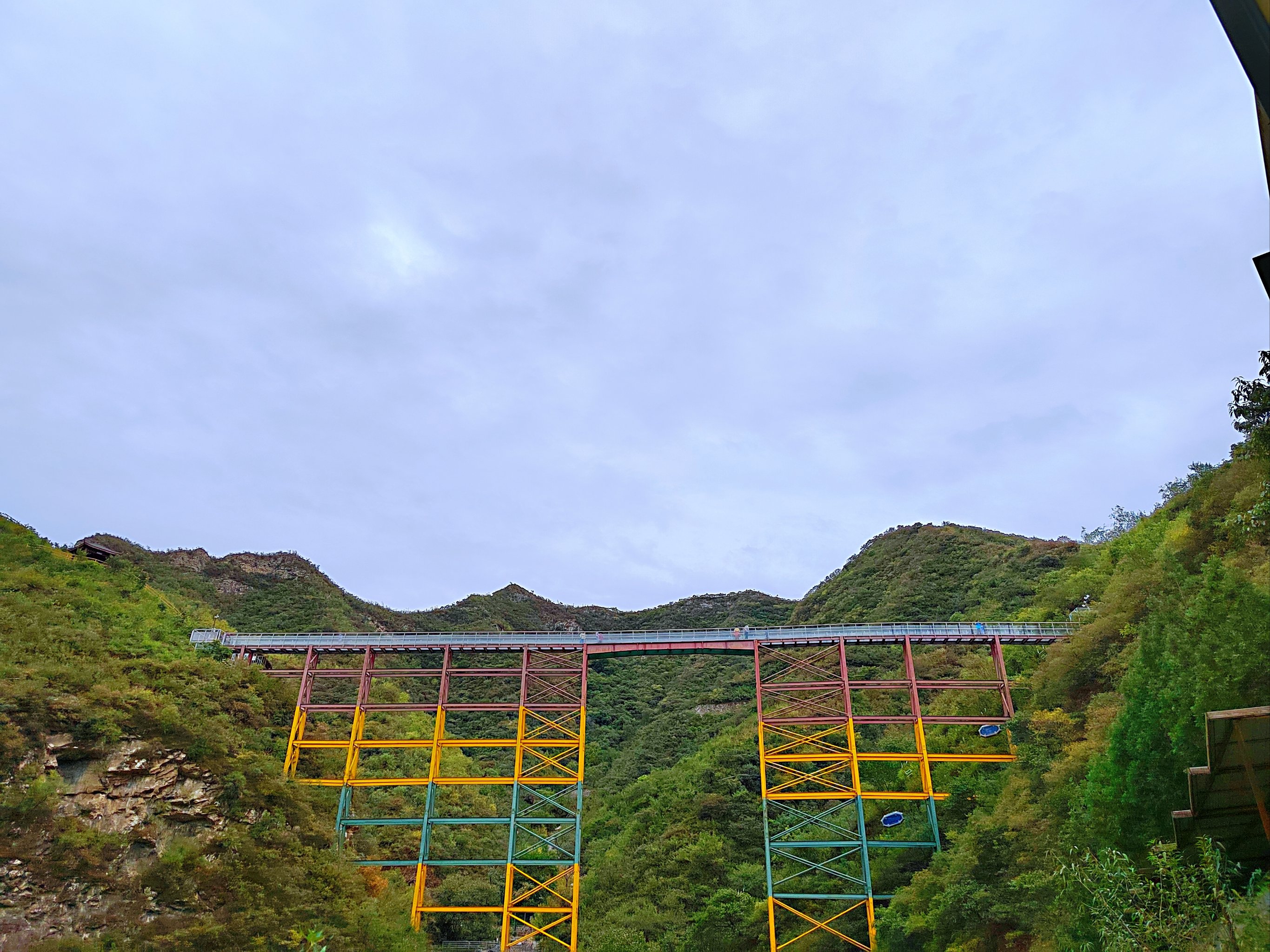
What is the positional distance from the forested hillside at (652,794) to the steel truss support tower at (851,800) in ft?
3.90

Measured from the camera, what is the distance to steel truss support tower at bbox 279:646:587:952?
28.3 m

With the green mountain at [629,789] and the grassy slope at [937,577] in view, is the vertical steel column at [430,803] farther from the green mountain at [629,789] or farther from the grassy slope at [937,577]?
the grassy slope at [937,577]

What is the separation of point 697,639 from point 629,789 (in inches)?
467

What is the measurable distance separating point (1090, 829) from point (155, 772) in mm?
23724

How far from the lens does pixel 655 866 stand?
100 ft

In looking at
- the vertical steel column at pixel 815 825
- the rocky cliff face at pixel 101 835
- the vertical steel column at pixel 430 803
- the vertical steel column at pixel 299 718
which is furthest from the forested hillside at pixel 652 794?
the vertical steel column at pixel 815 825

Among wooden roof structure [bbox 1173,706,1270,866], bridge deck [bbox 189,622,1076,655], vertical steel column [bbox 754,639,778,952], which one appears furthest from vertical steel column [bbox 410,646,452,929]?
wooden roof structure [bbox 1173,706,1270,866]

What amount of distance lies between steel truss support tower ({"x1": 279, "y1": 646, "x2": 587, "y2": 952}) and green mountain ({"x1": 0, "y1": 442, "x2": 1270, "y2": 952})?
1468 millimetres

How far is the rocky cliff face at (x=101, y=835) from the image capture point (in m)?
18.6

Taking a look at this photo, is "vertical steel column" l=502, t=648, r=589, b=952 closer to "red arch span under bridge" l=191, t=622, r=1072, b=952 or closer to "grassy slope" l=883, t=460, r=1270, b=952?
"red arch span under bridge" l=191, t=622, r=1072, b=952

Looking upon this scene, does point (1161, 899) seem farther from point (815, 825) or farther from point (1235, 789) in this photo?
point (815, 825)

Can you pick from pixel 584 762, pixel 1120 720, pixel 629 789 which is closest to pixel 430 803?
pixel 584 762

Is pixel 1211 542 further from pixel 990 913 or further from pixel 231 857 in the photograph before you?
pixel 231 857

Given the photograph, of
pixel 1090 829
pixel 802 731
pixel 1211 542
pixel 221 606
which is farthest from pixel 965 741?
Answer: pixel 221 606
